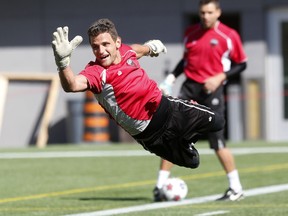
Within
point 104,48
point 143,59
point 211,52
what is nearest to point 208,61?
point 211,52

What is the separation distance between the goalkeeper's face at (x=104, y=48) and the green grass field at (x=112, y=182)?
2.23 metres

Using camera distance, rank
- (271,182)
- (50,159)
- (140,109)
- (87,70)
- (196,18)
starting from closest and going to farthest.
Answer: (87,70) < (140,109) < (271,182) < (50,159) < (196,18)

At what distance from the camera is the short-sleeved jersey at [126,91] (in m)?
8.66

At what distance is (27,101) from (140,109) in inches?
620

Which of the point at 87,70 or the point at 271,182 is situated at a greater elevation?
the point at 87,70

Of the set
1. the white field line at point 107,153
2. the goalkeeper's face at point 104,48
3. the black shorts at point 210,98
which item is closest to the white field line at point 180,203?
the black shorts at point 210,98

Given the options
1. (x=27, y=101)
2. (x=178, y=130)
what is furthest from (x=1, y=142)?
(x=178, y=130)

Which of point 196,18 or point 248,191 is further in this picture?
point 196,18

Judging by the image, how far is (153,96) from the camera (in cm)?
927

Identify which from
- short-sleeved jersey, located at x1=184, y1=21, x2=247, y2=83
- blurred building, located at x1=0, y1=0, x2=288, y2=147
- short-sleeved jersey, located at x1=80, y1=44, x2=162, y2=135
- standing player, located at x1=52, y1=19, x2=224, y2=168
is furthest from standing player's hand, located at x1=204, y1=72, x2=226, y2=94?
blurred building, located at x1=0, y1=0, x2=288, y2=147

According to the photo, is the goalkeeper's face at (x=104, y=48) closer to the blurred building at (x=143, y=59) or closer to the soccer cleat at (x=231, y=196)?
the soccer cleat at (x=231, y=196)

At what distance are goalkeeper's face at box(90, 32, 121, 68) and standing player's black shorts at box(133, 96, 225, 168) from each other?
91 cm

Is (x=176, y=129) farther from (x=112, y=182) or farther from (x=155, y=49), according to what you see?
(x=112, y=182)

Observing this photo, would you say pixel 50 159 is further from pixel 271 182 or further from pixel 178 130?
pixel 178 130
